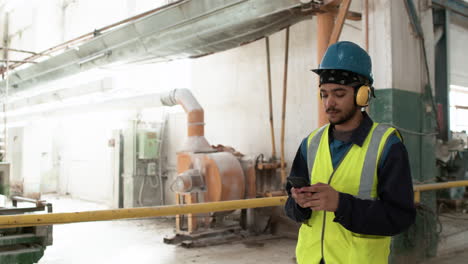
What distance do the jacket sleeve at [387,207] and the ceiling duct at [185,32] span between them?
11.8ft

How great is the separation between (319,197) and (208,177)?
17.5ft

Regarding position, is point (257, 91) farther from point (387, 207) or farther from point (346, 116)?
point (387, 207)

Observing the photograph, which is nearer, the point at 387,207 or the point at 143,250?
the point at 387,207

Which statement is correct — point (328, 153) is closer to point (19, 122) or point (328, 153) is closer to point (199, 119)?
point (199, 119)

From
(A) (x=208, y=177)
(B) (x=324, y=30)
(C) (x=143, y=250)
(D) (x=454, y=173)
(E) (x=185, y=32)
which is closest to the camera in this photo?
(B) (x=324, y=30)

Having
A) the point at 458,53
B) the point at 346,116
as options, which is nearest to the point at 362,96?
the point at 346,116

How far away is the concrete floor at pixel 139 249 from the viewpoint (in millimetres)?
5742

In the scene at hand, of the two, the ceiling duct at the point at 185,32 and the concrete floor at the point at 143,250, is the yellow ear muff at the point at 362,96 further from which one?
the concrete floor at the point at 143,250

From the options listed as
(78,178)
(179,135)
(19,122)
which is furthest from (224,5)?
(19,122)

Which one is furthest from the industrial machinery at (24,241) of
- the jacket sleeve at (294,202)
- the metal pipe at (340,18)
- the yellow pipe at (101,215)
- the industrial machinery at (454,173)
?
the industrial machinery at (454,173)

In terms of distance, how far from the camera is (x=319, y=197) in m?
1.51

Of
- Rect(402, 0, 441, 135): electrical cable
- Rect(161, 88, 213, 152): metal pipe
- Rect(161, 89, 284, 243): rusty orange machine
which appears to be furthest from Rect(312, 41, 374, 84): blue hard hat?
Rect(161, 88, 213, 152): metal pipe

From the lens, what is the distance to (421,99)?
210 inches

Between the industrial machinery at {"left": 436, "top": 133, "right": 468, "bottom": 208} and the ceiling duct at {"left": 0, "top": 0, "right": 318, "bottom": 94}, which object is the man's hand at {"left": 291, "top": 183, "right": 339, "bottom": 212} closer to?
the ceiling duct at {"left": 0, "top": 0, "right": 318, "bottom": 94}
